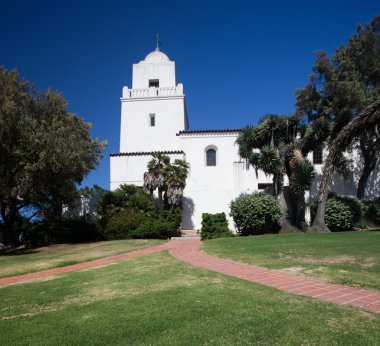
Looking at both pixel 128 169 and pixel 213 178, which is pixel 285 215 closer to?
pixel 213 178

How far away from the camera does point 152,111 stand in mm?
31250

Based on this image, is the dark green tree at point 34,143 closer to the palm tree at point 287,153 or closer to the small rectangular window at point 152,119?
the palm tree at point 287,153

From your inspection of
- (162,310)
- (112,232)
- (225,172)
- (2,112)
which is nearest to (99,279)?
(162,310)

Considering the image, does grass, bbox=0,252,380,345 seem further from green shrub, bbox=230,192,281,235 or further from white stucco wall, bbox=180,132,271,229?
white stucco wall, bbox=180,132,271,229

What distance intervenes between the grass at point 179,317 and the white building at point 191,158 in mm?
19441

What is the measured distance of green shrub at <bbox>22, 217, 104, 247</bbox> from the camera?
2019 cm

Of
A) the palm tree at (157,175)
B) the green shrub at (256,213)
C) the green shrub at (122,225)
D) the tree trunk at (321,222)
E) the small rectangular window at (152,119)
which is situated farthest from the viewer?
the small rectangular window at (152,119)

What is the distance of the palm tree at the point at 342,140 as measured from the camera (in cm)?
1782

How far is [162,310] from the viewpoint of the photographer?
456 centimetres

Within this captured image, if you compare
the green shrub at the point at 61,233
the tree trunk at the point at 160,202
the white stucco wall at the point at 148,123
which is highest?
the white stucco wall at the point at 148,123

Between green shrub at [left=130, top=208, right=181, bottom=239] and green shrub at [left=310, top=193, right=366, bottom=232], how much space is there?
9.75 meters

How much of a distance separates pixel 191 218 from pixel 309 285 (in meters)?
19.8

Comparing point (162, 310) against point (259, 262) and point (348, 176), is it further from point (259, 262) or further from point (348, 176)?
point (348, 176)

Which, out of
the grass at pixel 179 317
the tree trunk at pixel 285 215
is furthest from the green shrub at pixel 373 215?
the grass at pixel 179 317
